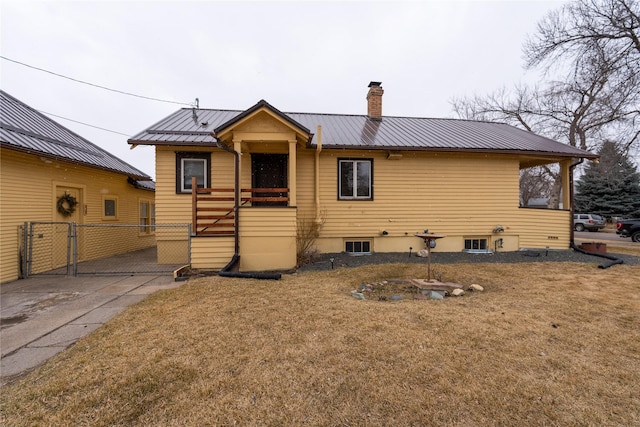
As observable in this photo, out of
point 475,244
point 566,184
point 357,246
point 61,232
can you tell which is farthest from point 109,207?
point 566,184

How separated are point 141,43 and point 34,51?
16.6 ft

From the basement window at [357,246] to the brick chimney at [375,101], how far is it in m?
5.97

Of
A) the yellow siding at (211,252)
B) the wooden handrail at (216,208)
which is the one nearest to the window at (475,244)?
the wooden handrail at (216,208)

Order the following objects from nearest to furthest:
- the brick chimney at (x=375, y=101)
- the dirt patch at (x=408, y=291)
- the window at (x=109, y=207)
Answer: the dirt patch at (x=408, y=291) → the window at (x=109, y=207) → the brick chimney at (x=375, y=101)

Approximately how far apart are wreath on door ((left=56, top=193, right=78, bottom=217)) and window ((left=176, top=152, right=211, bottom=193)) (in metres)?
3.34

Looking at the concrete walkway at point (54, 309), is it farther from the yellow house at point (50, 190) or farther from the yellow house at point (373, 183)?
the yellow house at point (373, 183)

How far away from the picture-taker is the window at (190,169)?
8.34 metres

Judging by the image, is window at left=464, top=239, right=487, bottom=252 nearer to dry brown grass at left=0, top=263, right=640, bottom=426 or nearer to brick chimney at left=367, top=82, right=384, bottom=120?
dry brown grass at left=0, top=263, right=640, bottom=426

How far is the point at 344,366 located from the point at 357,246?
6.45m

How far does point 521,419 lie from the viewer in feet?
6.56

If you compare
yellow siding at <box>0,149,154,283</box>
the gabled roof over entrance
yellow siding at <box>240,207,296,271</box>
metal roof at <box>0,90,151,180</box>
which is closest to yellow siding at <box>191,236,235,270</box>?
yellow siding at <box>240,207,296,271</box>

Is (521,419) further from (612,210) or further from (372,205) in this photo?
(612,210)

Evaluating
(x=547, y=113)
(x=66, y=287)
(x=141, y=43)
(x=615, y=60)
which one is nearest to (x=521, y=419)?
(x=66, y=287)

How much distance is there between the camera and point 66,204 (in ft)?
27.1
